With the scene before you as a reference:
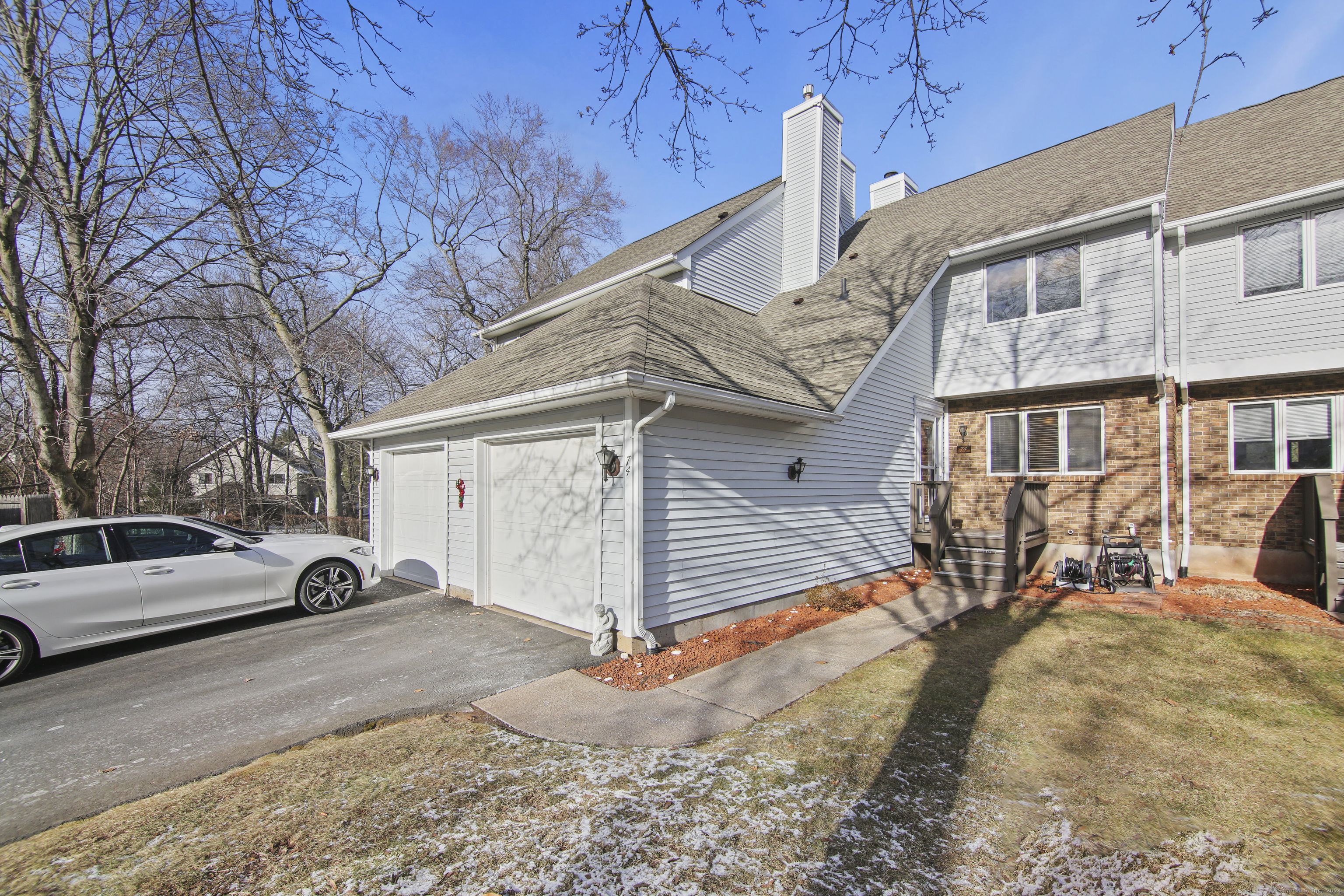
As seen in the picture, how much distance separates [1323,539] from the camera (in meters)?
6.93

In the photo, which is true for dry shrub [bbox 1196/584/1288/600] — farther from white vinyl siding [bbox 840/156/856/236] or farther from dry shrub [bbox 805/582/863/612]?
white vinyl siding [bbox 840/156/856/236]

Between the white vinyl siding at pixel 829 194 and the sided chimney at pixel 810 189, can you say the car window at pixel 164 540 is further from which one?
the white vinyl siding at pixel 829 194

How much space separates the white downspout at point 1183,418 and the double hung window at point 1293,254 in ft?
2.25

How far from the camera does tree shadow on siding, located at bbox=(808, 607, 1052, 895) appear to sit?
2.55 metres

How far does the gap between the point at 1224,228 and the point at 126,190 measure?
16.9 meters

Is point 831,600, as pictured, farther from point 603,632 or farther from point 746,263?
point 746,263

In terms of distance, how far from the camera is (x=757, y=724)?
4.16 m

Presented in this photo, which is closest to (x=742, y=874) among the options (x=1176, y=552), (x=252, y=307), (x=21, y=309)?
(x=1176, y=552)

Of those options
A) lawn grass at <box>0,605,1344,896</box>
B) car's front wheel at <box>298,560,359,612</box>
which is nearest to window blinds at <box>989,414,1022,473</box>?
lawn grass at <box>0,605,1344,896</box>

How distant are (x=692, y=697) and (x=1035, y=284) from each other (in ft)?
31.4

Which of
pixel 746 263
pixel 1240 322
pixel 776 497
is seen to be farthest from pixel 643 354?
pixel 1240 322

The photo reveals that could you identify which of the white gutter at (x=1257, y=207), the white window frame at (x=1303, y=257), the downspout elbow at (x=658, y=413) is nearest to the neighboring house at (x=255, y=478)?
the downspout elbow at (x=658, y=413)

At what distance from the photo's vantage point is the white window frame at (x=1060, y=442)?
9.41m

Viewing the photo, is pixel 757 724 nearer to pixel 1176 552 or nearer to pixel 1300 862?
pixel 1300 862
